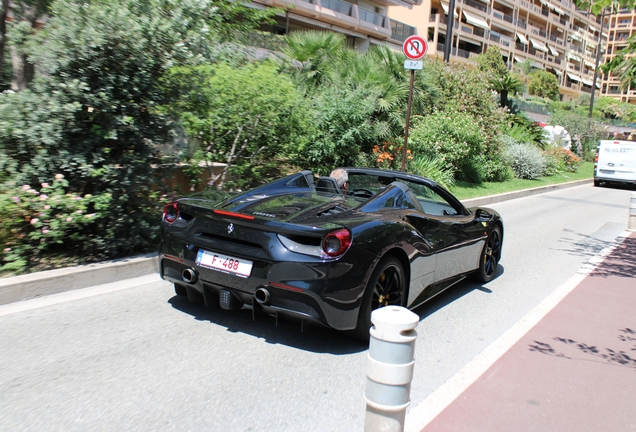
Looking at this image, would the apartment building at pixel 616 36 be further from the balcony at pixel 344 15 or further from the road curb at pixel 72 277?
the road curb at pixel 72 277

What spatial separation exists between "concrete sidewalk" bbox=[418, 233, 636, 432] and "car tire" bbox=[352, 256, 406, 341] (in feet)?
2.93

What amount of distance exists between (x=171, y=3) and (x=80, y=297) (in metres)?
3.76

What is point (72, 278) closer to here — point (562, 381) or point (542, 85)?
point (562, 381)

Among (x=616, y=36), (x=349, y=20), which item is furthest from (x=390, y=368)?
(x=616, y=36)

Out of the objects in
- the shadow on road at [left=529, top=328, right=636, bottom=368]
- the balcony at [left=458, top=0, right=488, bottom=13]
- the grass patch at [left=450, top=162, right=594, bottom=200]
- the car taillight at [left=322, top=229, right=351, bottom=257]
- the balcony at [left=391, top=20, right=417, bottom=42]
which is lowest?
the shadow on road at [left=529, top=328, right=636, bottom=368]

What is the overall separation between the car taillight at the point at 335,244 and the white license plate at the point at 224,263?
58cm

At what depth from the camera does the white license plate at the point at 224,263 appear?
395 centimetres

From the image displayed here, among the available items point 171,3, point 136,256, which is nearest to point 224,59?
point 171,3

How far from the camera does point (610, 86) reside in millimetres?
100875

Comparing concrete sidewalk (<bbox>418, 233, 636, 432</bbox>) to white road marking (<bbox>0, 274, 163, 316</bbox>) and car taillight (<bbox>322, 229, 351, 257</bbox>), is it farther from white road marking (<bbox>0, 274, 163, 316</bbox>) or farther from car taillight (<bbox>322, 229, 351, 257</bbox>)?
white road marking (<bbox>0, 274, 163, 316</bbox>)

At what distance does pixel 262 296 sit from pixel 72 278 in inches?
92.1

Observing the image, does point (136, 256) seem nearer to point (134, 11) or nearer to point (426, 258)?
point (134, 11)

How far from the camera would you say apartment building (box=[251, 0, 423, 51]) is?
3206 centimetres

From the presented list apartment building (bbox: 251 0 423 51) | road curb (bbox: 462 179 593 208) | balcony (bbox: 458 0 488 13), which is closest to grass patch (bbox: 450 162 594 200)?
Result: road curb (bbox: 462 179 593 208)
